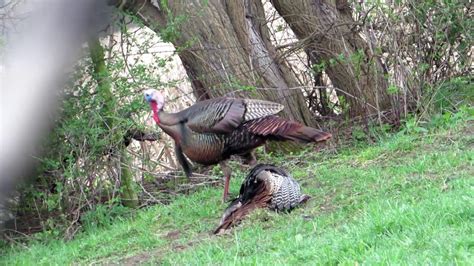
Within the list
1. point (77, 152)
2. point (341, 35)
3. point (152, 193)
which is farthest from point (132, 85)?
point (341, 35)

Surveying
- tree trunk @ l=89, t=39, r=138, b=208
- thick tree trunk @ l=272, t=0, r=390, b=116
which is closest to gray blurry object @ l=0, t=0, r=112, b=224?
tree trunk @ l=89, t=39, r=138, b=208

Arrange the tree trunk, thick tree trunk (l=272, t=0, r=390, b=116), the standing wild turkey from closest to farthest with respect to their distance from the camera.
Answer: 1. the standing wild turkey
2. the tree trunk
3. thick tree trunk (l=272, t=0, r=390, b=116)

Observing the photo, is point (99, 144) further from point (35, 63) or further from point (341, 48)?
point (35, 63)

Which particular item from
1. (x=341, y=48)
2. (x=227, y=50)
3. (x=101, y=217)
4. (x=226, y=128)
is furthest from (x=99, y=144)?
(x=341, y=48)

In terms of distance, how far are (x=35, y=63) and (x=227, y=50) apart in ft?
24.8

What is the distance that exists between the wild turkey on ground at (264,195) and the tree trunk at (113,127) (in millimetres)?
2198

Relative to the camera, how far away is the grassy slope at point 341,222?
517 cm

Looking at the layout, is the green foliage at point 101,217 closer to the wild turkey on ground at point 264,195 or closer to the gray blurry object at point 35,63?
the wild turkey on ground at point 264,195

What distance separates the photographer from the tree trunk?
9578mm

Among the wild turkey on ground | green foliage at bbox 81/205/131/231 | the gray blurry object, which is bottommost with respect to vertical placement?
green foliage at bbox 81/205/131/231

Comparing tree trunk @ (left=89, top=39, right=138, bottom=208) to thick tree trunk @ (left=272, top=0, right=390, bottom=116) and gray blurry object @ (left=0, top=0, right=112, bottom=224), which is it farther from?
gray blurry object @ (left=0, top=0, right=112, bottom=224)

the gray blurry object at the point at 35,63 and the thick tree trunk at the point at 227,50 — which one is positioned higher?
the gray blurry object at the point at 35,63

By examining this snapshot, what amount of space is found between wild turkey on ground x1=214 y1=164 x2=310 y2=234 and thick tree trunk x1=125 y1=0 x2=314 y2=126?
10.4 ft

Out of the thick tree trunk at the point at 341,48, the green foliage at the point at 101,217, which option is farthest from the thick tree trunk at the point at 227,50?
the green foliage at the point at 101,217
